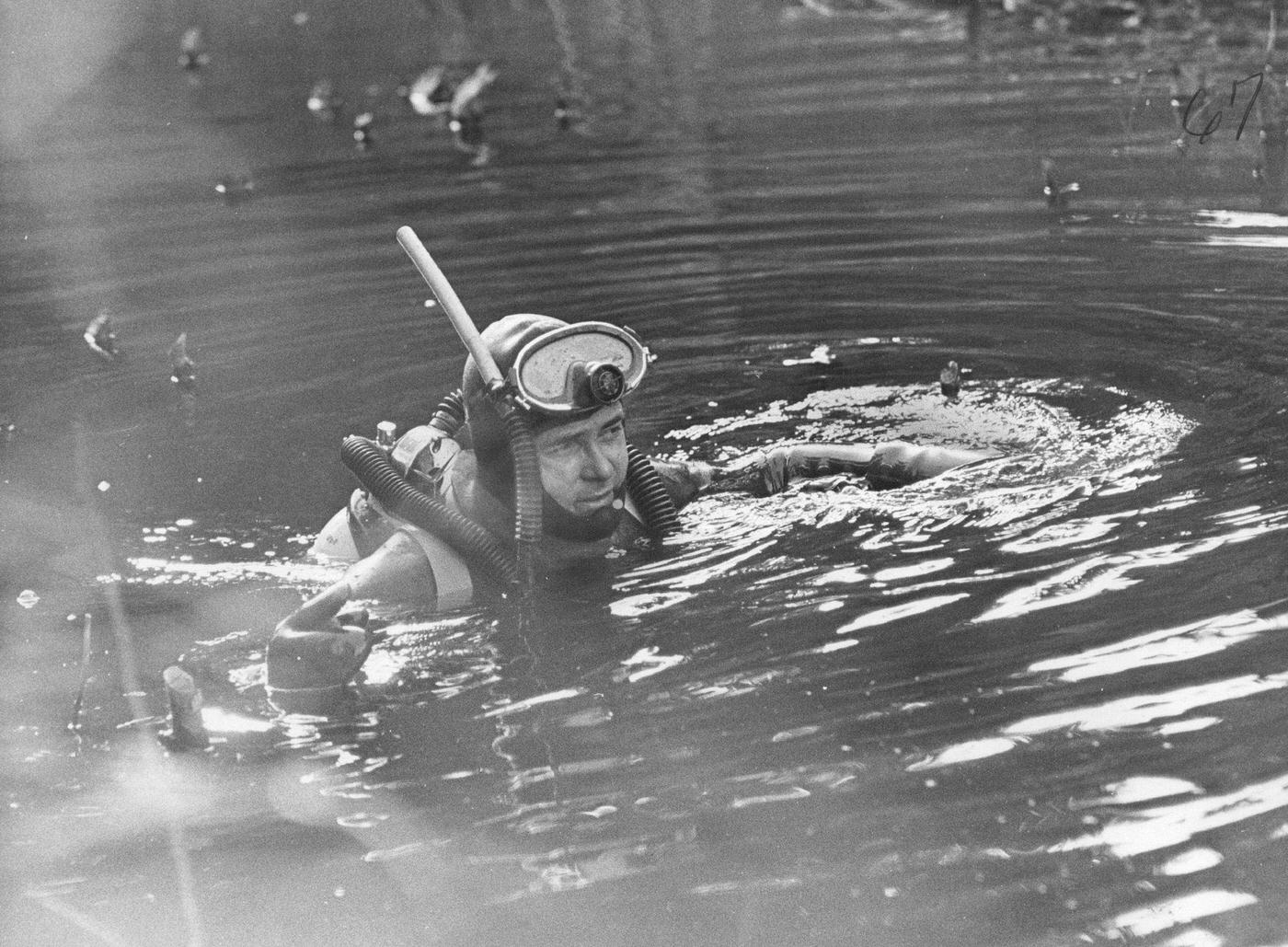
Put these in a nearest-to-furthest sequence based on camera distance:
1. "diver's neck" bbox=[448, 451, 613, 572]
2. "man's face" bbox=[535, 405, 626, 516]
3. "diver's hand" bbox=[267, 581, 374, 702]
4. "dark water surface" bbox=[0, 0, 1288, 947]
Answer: "dark water surface" bbox=[0, 0, 1288, 947] → "diver's hand" bbox=[267, 581, 374, 702] → "man's face" bbox=[535, 405, 626, 516] → "diver's neck" bbox=[448, 451, 613, 572]

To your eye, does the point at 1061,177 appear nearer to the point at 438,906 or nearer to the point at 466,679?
the point at 466,679

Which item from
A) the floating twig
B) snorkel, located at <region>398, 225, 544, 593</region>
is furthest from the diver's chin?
the floating twig

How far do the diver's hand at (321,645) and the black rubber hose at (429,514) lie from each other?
2.16 ft

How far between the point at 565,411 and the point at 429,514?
633 mm

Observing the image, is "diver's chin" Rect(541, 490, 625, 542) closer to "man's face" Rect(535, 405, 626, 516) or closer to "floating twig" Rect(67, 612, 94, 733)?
"man's face" Rect(535, 405, 626, 516)

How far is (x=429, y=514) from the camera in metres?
6.34

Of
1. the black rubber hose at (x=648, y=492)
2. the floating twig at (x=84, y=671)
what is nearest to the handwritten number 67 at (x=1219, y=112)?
the black rubber hose at (x=648, y=492)

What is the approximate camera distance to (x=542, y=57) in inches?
868

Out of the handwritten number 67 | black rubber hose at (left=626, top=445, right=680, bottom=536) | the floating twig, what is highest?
the handwritten number 67

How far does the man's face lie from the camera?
6250mm

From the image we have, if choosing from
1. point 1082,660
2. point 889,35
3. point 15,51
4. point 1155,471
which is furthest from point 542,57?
point 1082,660

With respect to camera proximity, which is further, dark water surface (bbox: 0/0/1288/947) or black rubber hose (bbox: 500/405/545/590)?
black rubber hose (bbox: 500/405/545/590)

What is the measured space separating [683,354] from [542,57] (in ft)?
42.7

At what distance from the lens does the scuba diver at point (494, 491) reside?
5.77 metres
